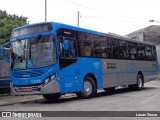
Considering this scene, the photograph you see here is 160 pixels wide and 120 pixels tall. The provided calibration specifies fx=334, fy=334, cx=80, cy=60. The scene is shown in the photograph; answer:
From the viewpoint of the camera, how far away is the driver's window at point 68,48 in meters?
14.9

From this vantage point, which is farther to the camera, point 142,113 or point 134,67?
point 134,67

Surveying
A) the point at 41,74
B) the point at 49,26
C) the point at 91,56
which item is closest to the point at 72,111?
the point at 41,74

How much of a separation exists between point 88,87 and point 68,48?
256cm

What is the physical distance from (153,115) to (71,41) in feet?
21.2

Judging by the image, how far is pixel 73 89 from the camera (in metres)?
15.4

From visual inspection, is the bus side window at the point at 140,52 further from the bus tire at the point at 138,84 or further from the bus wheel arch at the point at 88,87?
the bus wheel arch at the point at 88,87

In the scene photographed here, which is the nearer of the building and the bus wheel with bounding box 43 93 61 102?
the bus wheel with bounding box 43 93 61 102

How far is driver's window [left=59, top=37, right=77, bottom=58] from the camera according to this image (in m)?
14.9

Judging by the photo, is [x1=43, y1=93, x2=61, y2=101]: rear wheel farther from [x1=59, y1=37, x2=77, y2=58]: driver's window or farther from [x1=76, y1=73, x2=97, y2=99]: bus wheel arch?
[x1=59, y1=37, x2=77, y2=58]: driver's window

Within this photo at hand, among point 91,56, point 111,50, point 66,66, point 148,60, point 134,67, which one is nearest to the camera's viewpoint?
point 66,66

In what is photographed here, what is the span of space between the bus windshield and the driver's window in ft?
1.65

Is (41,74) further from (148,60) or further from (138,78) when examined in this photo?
(148,60)

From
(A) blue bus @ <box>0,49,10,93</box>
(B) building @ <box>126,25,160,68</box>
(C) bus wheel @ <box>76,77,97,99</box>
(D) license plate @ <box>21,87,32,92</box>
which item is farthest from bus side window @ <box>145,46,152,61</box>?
(B) building @ <box>126,25,160,68</box>

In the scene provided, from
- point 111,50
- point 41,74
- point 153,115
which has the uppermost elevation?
point 111,50
